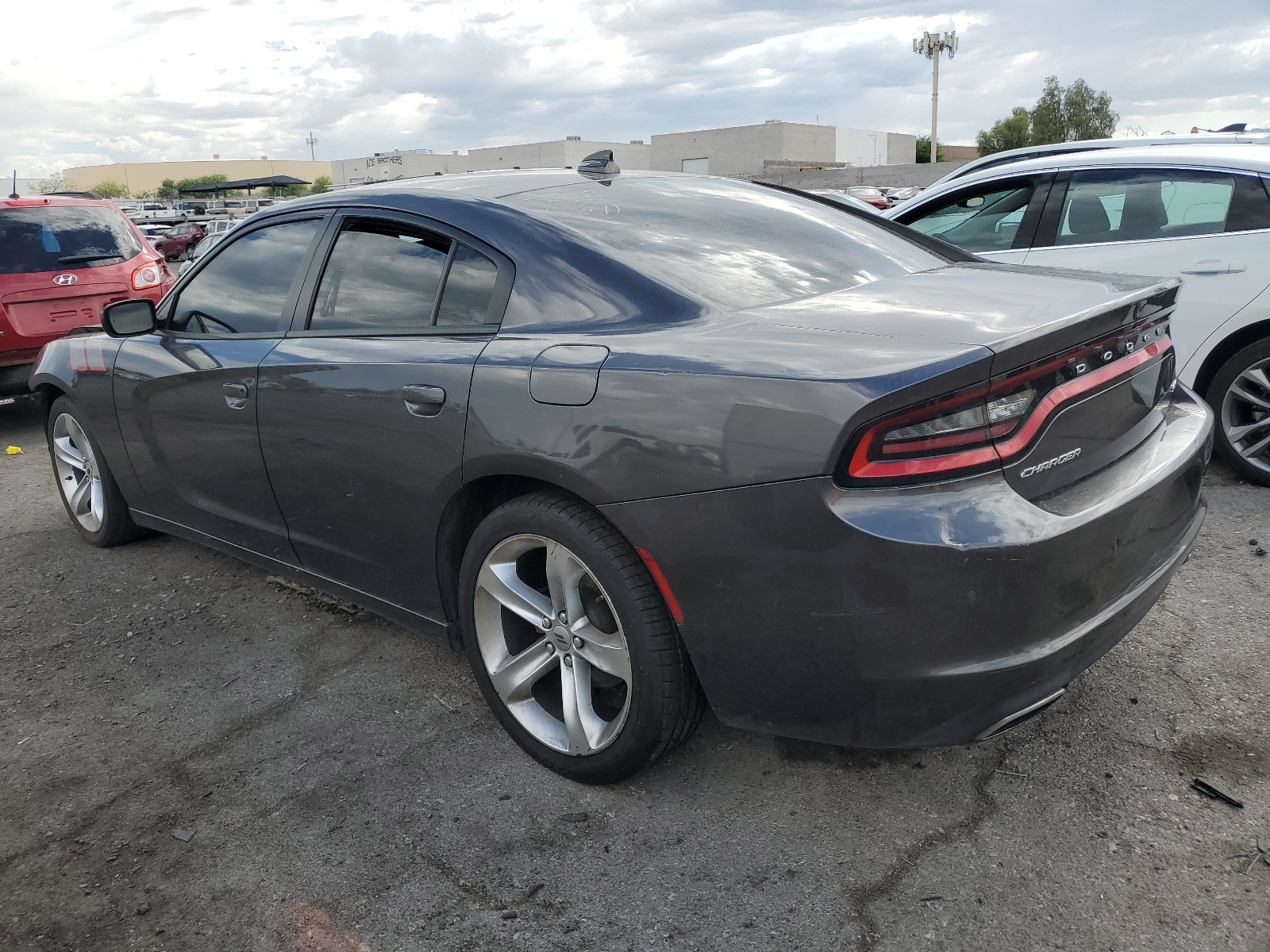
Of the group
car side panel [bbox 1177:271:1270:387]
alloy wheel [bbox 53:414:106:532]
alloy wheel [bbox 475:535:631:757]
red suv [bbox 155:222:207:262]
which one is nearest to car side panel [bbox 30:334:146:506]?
alloy wheel [bbox 53:414:106:532]

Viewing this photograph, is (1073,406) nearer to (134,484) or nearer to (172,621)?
(172,621)

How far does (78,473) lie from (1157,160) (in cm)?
566

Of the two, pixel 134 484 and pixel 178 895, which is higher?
pixel 134 484

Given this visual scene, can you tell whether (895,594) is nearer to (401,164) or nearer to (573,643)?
(573,643)

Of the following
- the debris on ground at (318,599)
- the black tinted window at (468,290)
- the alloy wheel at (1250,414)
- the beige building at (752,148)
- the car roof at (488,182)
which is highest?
the beige building at (752,148)

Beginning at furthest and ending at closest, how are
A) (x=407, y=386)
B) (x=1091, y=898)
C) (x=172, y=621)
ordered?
(x=172, y=621) → (x=407, y=386) → (x=1091, y=898)

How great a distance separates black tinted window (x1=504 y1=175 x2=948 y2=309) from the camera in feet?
8.82

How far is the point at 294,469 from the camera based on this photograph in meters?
3.25

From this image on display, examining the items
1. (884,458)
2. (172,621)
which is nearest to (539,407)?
(884,458)

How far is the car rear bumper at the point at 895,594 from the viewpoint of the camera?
2018mm

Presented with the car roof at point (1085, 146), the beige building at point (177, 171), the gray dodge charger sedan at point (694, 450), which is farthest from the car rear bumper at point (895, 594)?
the beige building at point (177, 171)

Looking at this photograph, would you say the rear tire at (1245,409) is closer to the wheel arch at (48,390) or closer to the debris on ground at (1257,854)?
the debris on ground at (1257,854)

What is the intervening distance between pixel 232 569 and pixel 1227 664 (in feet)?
12.8

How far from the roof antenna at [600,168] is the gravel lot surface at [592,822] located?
174 centimetres
